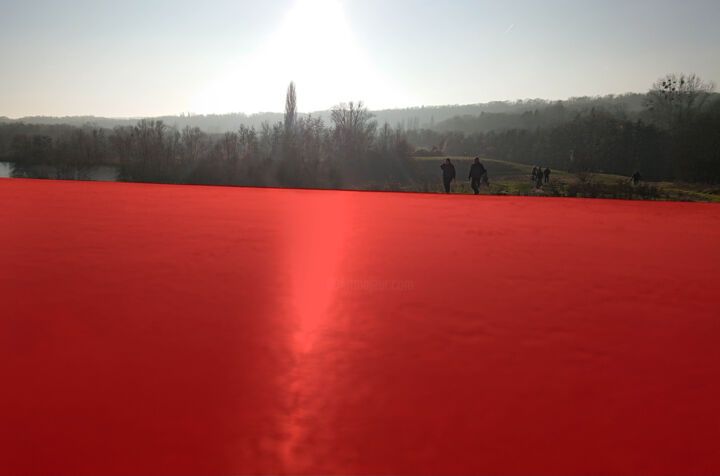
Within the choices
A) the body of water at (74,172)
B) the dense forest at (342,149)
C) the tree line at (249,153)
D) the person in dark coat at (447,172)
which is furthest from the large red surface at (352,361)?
the body of water at (74,172)

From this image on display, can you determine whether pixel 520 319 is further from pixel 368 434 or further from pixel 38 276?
pixel 38 276

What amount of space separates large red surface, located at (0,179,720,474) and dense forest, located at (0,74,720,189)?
3014cm

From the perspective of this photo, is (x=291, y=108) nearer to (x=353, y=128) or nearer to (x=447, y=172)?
(x=353, y=128)

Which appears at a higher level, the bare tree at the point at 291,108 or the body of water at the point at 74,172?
the bare tree at the point at 291,108

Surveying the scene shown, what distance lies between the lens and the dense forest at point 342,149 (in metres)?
36.9

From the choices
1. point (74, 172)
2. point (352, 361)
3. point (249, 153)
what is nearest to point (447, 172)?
point (352, 361)

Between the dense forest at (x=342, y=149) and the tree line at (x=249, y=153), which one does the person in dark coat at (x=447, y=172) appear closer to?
the dense forest at (x=342, y=149)

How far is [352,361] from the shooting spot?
3135 mm

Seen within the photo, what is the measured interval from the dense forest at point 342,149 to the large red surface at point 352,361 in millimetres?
30141

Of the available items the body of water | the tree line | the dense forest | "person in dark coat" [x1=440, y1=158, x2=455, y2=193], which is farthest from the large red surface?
the body of water

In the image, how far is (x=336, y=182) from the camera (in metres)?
42.0

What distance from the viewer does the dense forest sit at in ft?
121

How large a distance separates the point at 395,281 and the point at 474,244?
286 cm

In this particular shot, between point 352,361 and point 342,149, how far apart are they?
4903 centimetres
